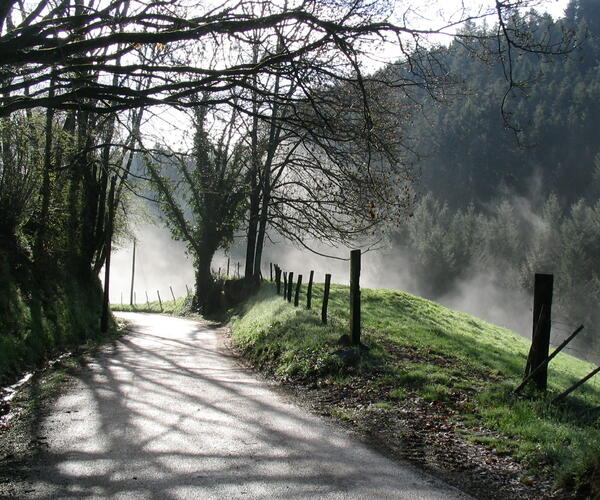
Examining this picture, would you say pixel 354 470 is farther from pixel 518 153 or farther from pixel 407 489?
pixel 518 153

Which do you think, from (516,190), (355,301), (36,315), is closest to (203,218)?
(36,315)

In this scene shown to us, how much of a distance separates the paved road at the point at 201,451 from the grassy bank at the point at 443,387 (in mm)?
1061

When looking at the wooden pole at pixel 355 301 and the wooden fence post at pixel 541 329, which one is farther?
the wooden pole at pixel 355 301

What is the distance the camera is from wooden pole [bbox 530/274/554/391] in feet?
26.6

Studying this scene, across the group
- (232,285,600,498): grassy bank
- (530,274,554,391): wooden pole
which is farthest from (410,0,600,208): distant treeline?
(530,274,554,391): wooden pole

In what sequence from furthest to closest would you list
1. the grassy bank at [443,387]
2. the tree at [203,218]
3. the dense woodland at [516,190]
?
the dense woodland at [516,190], the tree at [203,218], the grassy bank at [443,387]

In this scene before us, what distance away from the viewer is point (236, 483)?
506cm

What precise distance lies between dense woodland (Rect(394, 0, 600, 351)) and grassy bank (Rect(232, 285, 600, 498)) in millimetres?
57843

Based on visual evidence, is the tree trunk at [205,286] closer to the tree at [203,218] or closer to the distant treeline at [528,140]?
the tree at [203,218]

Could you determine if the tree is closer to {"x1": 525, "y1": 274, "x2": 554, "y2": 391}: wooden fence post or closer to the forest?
the forest

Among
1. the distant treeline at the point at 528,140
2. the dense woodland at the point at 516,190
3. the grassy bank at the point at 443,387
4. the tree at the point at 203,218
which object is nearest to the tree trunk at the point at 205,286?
the tree at the point at 203,218

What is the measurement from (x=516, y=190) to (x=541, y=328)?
116 m

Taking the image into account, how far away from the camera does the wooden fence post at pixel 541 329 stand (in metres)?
8.11

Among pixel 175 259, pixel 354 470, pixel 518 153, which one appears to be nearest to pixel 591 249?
pixel 518 153
